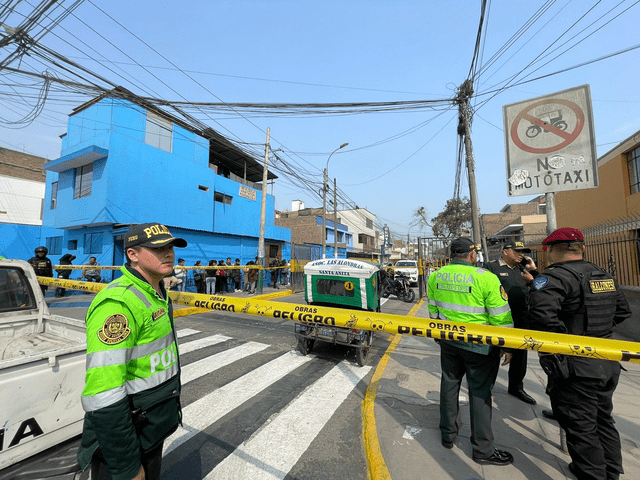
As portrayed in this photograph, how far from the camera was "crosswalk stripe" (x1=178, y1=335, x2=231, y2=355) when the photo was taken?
19.1ft

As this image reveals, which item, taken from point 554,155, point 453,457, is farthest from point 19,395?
point 554,155

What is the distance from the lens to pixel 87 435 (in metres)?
1.50

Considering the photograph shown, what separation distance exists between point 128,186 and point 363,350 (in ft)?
45.2

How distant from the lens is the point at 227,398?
393 cm

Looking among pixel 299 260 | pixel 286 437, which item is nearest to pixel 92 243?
pixel 299 260

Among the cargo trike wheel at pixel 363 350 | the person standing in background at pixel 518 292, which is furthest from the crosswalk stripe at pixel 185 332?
the person standing in background at pixel 518 292

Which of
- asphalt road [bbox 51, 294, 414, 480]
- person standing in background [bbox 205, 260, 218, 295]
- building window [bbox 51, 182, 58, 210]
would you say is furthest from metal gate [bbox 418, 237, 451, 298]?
building window [bbox 51, 182, 58, 210]

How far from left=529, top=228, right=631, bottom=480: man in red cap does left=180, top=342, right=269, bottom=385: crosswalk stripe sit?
14.6 ft

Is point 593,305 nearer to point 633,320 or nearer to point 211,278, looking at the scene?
point 633,320

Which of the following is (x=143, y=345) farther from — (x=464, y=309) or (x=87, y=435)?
(x=464, y=309)

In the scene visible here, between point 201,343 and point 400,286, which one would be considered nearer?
point 201,343

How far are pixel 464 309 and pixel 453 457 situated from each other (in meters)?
1.33

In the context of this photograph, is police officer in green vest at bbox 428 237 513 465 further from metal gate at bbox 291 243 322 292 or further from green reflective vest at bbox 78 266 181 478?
metal gate at bbox 291 243 322 292

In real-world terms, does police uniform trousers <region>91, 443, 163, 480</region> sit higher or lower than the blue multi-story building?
lower
